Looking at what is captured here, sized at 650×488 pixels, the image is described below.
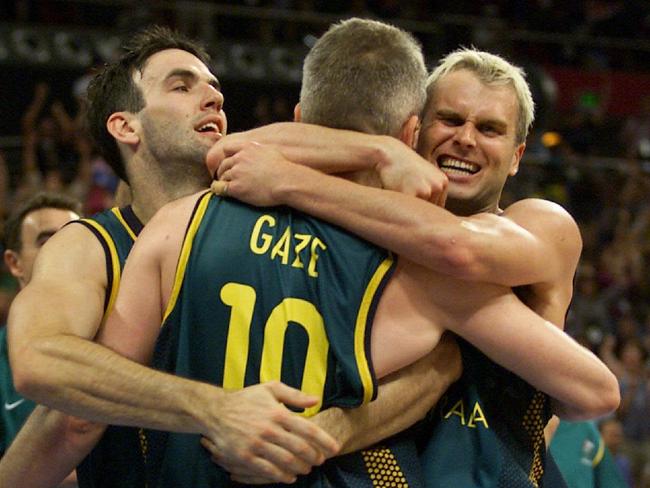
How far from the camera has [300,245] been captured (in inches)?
115

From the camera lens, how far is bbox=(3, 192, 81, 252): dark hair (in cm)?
569

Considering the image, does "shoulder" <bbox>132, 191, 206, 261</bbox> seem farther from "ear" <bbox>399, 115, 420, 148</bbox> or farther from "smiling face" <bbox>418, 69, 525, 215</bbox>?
"smiling face" <bbox>418, 69, 525, 215</bbox>

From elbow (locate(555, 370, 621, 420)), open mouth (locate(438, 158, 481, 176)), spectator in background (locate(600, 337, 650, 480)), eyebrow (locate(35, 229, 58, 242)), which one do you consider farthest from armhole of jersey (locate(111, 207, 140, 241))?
spectator in background (locate(600, 337, 650, 480))

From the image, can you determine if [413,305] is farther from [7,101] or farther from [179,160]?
[7,101]

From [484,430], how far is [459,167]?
2.75ft

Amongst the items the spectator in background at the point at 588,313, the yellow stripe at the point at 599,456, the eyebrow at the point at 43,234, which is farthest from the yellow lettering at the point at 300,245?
the spectator in background at the point at 588,313

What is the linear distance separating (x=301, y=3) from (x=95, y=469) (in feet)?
36.8

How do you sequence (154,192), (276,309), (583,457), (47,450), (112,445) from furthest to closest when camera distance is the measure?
(583,457) < (154,192) < (112,445) < (47,450) < (276,309)

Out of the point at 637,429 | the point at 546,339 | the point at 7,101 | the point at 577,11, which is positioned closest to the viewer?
the point at 546,339

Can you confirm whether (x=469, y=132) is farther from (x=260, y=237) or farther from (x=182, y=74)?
(x=182, y=74)

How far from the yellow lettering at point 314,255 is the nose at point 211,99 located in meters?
1.13

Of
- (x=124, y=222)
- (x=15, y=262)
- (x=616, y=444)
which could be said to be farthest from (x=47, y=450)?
(x=616, y=444)

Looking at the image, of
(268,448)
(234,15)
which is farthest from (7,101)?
(268,448)

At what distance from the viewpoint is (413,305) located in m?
2.91
